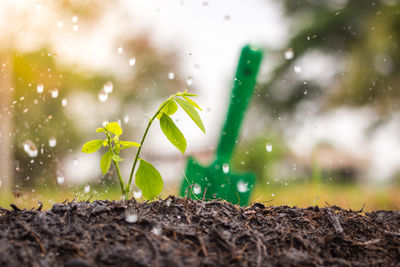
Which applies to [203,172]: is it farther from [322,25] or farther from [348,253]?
[322,25]

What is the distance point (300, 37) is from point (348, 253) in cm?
149

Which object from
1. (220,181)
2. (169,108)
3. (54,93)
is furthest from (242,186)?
(54,93)

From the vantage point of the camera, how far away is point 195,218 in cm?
83

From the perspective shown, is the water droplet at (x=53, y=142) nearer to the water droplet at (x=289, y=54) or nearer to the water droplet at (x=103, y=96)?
the water droplet at (x=103, y=96)

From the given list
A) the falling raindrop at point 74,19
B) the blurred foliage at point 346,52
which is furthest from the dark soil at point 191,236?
the falling raindrop at point 74,19

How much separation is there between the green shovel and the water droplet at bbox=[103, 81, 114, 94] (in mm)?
458

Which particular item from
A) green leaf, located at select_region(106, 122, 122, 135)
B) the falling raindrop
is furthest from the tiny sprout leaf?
the falling raindrop

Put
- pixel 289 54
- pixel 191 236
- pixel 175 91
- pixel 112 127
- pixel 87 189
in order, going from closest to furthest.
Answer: pixel 191 236, pixel 112 127, pixel 87 189, pixel 175 91, pixel 289 54

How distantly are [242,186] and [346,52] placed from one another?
0.91 m

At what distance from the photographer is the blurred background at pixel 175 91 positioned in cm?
133

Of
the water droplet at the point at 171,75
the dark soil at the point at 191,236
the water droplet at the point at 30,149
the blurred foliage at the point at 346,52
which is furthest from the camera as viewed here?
the blurred foliage at the point at 346,52

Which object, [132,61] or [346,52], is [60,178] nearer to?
[132,61]

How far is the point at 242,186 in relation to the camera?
145 centimetres

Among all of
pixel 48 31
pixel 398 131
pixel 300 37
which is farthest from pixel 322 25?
pixel 48 31
